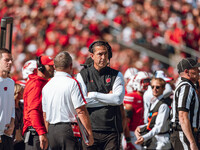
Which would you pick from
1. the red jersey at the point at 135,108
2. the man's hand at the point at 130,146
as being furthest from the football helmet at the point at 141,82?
the man's hand at the point at 130,146

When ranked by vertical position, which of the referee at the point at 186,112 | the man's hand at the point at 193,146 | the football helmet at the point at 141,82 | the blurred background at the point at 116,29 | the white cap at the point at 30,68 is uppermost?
the blurred background at the point at 116,29

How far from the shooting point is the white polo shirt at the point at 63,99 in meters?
4.96

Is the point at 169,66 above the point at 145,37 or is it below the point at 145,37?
below

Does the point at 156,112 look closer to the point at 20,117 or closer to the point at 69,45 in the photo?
the point at 20,117

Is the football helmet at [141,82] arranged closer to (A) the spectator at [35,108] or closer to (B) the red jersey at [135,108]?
(B) the red jersey at [135,108]

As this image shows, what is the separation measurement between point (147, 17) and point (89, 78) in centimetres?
1245

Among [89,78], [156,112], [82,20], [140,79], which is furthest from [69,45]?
[89,78]

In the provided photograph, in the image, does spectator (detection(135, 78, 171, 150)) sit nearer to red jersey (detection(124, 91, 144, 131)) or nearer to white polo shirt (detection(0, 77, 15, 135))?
red jersey (detection(124, 91, 144, 131))

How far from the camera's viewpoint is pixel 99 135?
545cm

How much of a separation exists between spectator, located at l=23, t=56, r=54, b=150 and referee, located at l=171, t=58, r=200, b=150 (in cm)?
179

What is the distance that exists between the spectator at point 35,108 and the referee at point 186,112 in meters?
1.79

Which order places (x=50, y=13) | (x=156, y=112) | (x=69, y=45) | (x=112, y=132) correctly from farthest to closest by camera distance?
(x=50, y=13)
(x=69, y=45)
(x=156, y=112)
(x=112, y=132)

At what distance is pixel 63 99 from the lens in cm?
500

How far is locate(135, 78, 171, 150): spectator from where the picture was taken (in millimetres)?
7102
